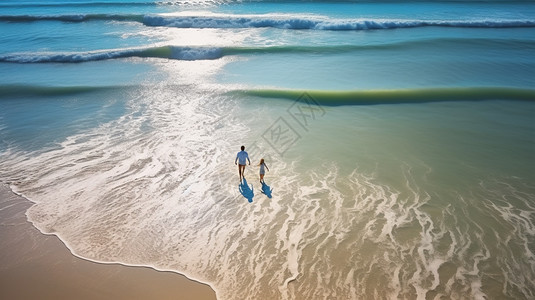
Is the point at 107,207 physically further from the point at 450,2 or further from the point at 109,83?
the point at 450,2

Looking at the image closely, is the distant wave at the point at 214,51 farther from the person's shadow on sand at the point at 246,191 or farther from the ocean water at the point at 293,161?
the person's shadow on sand at the point at 246,191

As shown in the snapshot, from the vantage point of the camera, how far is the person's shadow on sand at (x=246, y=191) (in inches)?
286

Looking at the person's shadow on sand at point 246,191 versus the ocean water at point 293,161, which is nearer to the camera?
the ocean water at point 293,161

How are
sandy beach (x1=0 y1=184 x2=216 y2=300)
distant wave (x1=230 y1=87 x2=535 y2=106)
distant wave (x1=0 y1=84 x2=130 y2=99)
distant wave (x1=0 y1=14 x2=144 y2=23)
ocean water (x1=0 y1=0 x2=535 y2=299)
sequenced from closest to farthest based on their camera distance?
sandy beach (x1=0 y1=184 x2=216 y2=300)
ocean water (x1=0 y1=0 x2=535 y2=299)
distant wave (x1=230 y1=87 x2=535 y2=106)
distant wave (x1=0 y1=84 x2=130 y2=99)
distant wave (x1=0 y1=14 x2=144 y2=23)

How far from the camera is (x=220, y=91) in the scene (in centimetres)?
1302

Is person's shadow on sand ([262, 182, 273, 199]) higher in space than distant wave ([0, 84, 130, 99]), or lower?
higher

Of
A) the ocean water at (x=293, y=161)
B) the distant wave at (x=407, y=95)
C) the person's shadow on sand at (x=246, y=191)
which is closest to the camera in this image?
the ocean water at (x=293, y=161)

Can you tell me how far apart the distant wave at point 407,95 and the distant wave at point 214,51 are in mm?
6077

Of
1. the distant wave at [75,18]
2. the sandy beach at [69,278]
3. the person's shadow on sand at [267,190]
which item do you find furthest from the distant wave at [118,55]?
the sandy beach at [69,278]

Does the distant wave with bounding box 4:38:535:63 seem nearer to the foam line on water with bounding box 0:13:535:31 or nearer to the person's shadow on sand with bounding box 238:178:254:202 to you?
the foam line on water with bounding box 0:13:535:31

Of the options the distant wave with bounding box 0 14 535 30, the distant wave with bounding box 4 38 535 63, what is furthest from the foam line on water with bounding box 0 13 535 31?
the distant wave with bounding box 4 38 535 63

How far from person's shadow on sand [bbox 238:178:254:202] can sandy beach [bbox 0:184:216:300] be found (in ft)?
7.64

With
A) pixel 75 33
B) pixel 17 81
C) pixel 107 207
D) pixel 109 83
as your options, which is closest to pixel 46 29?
pixel 75 33

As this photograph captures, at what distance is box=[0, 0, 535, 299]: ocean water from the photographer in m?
5.64
